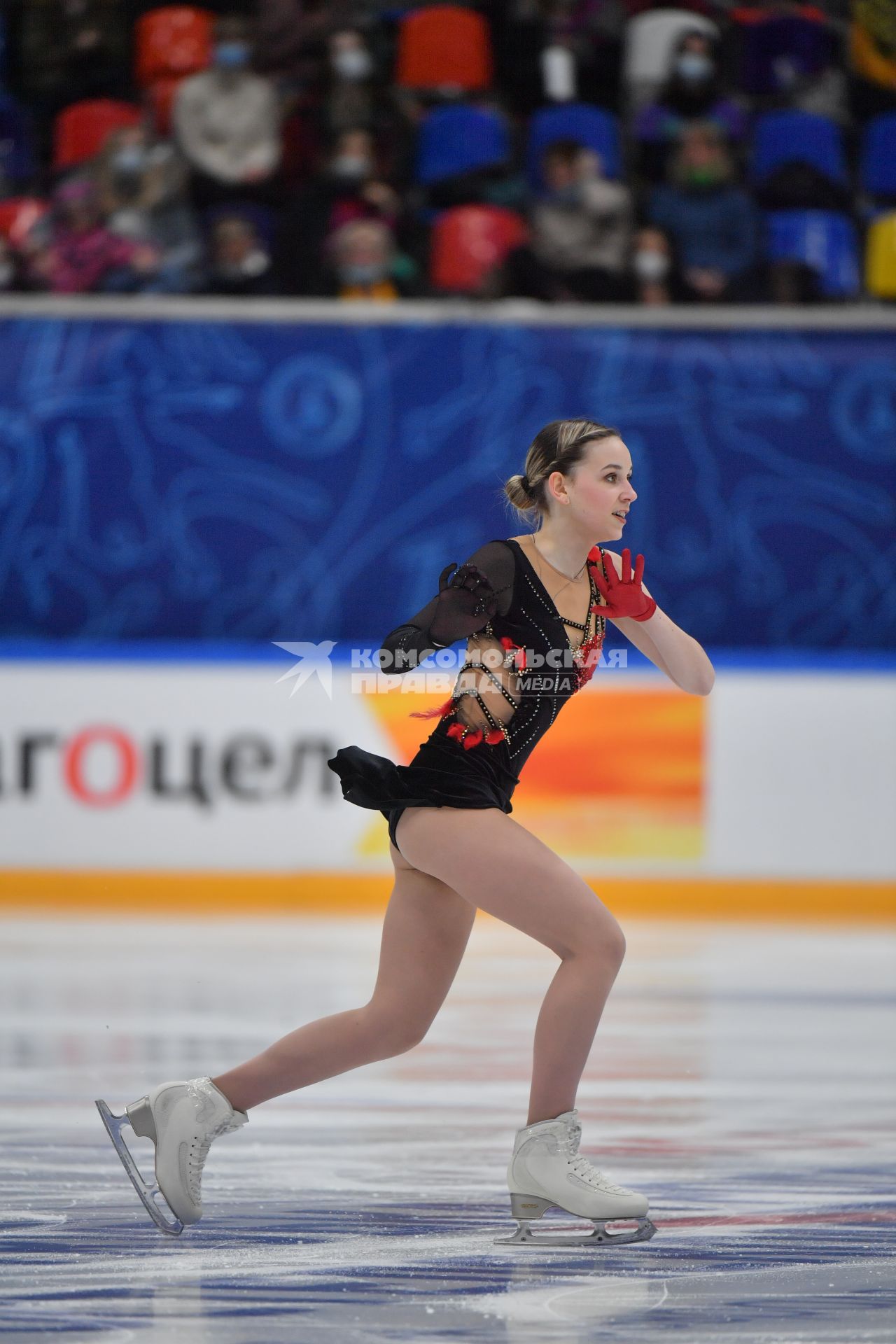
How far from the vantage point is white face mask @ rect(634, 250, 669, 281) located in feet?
26.1

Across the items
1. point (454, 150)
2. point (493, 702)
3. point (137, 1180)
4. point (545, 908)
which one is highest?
point (454, 150)

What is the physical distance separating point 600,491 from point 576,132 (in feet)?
22.0

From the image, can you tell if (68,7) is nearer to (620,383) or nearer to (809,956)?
(620,383)

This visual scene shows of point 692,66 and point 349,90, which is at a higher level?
point 692,66

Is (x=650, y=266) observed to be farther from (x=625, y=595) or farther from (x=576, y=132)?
(x=625, y=595)

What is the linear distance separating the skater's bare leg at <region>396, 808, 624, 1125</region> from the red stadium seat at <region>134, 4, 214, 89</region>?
7321mm

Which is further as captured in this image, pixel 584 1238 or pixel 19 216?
pixel 19 216

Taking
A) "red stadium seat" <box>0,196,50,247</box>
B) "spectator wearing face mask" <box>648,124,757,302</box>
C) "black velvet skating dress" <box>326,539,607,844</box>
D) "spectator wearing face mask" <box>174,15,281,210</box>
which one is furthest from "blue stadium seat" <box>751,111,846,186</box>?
"black velvet skating dress" <box>326,539,607,844</box>

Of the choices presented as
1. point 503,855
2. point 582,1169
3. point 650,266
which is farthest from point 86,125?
point 582,1169

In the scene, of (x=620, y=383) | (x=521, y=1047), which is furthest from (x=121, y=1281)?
(x=620, y=383)

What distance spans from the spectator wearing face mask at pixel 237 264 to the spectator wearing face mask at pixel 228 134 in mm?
423

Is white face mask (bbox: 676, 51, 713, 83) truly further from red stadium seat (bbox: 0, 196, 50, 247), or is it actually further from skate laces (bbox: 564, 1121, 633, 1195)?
skate laces (bbox: 564, 1121, 633, 1195)

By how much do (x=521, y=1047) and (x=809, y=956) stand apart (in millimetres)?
1918

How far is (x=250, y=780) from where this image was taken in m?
6.92
